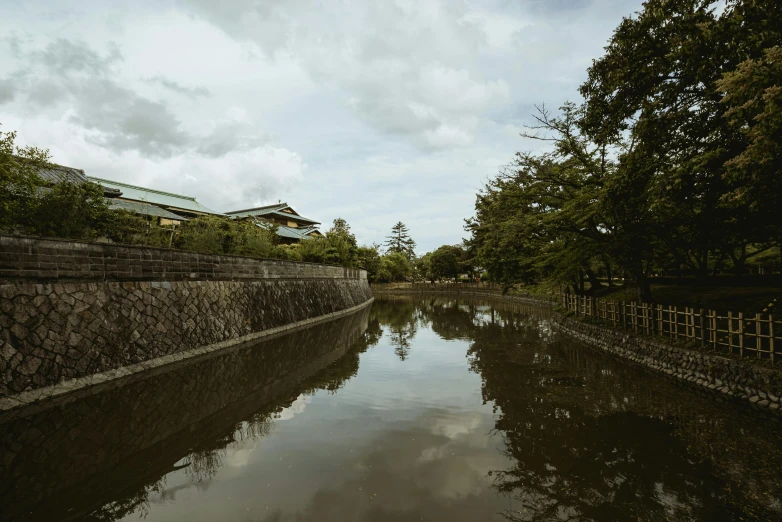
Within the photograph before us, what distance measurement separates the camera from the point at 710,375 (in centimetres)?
909

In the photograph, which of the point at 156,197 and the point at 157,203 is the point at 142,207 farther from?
the point at 156,197

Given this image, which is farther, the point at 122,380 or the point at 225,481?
the point at 122,380

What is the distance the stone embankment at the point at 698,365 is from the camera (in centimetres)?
771

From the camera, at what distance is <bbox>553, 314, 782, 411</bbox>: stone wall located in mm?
7703

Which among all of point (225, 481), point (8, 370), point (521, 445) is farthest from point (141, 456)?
point (521, 445)

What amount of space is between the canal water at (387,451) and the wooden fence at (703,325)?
1.53 m

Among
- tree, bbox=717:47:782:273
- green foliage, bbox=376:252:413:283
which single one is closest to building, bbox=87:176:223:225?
tree, bbox=717:47:782:273

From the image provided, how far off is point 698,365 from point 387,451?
8.39 metres

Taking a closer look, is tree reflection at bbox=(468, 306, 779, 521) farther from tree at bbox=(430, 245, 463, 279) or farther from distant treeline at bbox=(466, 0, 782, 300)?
tree at bbox=(430, 245, 463, 279)

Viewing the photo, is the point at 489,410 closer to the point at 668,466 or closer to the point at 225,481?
the point at 668,466

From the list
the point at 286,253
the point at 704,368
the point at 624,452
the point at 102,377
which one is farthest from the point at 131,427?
the point at 286,253

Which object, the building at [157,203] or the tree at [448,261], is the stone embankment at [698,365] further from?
the tree at [448,261]

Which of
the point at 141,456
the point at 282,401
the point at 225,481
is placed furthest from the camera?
the point at 282,401

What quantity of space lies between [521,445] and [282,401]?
192 inches
